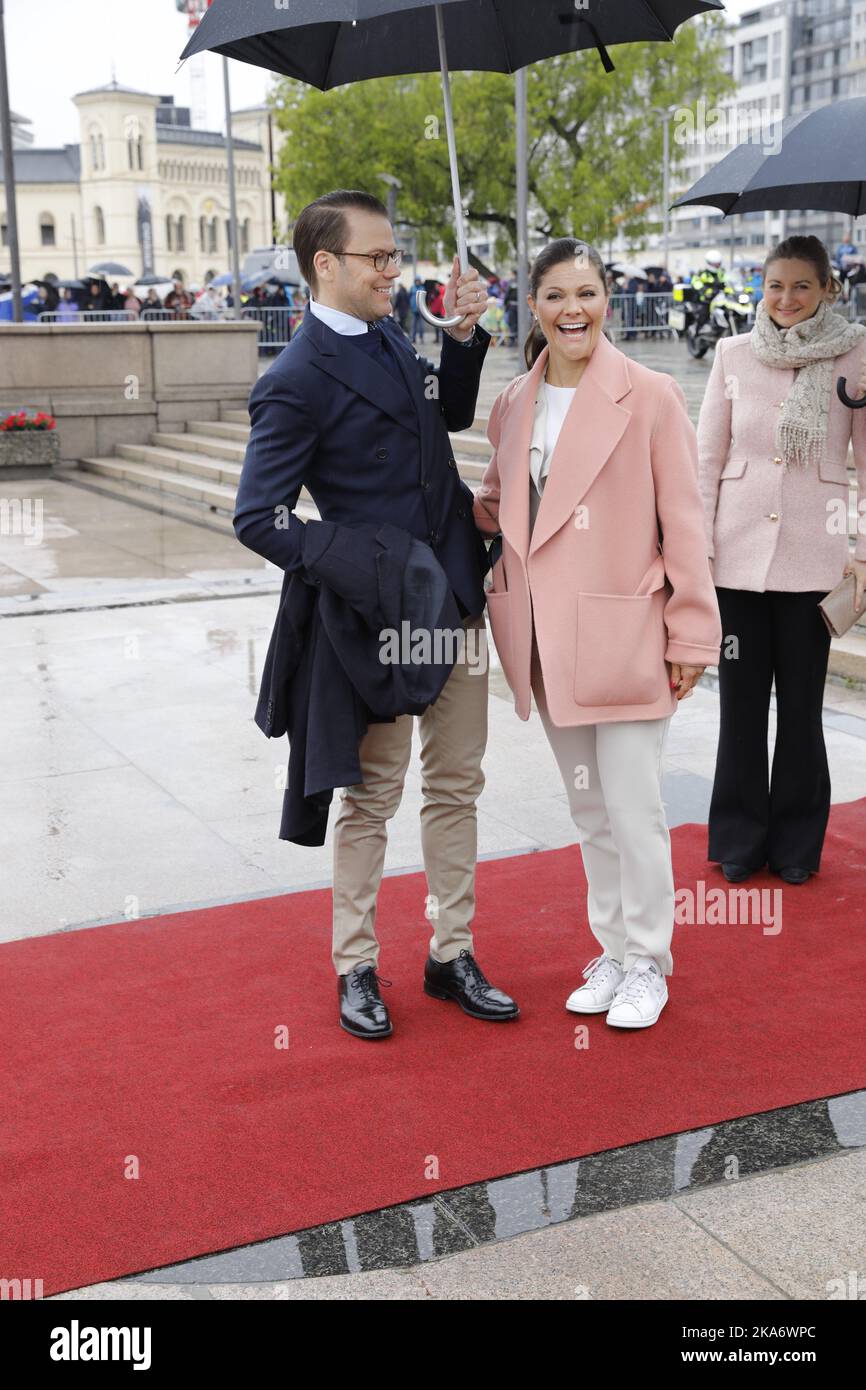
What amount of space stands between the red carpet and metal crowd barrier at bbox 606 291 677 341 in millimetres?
26580

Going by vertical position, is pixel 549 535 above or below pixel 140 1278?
above

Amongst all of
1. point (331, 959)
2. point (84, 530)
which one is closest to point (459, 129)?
point (84, 530)

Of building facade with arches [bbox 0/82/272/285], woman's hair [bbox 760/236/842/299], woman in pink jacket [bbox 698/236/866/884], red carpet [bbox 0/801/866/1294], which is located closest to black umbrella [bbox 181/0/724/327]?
woman's hair [bbox 760/236/842/299]

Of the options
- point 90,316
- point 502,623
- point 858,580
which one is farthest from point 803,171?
point 90,316

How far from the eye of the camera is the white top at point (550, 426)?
371 cm

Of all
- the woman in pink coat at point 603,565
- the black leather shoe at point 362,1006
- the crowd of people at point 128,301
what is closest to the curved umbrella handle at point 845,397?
the woman in pink coat at point 603,565

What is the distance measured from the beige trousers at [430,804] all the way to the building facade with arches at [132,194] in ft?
442

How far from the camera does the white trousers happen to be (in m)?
3.78

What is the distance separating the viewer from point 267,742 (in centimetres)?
673

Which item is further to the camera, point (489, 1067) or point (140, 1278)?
point (489, 1067)

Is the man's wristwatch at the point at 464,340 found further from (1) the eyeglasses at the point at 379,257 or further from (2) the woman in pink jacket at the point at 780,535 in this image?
(2) the woman in pink jacket at the point at 780,535

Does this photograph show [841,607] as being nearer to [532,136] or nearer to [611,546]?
[611,546]
